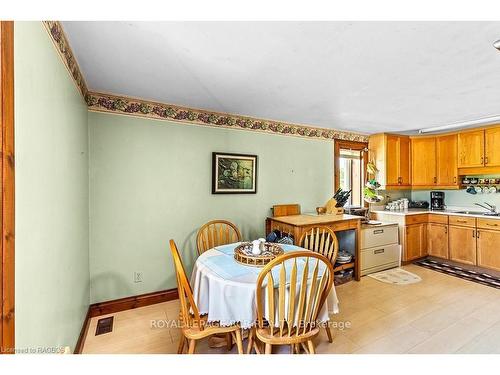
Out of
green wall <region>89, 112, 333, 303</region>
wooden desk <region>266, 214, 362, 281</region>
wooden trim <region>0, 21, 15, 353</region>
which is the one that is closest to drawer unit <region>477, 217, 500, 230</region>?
wooden desk <region>266, 214, 362, 281</region>

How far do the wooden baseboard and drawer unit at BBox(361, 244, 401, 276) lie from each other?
259 centimetres

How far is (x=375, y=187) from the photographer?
406 centimetres

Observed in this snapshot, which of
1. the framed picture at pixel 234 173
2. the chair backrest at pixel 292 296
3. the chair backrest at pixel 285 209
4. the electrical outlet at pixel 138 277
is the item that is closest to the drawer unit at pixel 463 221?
the chair backrest at pixel 285 209

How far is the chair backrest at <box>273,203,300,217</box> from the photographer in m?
3.38

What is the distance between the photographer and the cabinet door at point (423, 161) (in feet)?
14.0

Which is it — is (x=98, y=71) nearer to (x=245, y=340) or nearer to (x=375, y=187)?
(x=245, y=340)

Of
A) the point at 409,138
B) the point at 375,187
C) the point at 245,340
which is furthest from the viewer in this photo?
the point at 409,138

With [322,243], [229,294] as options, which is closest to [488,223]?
[322,243]

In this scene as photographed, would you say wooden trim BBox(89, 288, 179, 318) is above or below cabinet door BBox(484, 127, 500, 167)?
below

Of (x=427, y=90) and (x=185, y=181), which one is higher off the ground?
(x=427, y=90)

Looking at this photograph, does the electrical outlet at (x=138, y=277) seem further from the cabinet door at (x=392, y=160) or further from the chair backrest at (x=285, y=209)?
the cabinet door at (x=392, y=160)

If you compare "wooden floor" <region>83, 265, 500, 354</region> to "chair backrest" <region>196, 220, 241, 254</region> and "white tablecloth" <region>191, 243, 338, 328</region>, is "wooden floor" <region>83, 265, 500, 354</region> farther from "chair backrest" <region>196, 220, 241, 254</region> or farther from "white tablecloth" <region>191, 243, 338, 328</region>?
"chair backrest" <region>196, 220, 241, 254</region>

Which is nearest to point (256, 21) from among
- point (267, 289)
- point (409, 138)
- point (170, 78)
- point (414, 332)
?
point (170, 78)
